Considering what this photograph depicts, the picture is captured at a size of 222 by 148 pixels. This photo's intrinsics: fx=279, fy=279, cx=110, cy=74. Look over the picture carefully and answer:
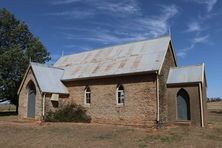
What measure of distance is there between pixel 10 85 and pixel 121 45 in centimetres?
1798

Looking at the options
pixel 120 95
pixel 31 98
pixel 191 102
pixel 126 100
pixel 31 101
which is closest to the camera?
pixel 191 102

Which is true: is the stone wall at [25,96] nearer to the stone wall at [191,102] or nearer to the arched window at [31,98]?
the arched window at [31,98]

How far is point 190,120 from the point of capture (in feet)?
76.6

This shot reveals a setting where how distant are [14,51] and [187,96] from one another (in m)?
24.8

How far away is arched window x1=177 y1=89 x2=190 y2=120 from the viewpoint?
78.0ft

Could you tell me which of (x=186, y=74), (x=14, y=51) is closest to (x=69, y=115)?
(x=186, y=74)

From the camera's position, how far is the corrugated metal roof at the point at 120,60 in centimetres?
2452

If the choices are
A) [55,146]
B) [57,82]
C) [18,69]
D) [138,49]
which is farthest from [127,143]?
[18,69]

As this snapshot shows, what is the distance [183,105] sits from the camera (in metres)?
24.0

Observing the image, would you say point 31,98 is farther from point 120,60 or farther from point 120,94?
point 120,60

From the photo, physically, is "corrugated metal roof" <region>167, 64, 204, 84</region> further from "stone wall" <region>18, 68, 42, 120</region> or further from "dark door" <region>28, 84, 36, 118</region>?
"dark door" <region>28, 84, 36, 118</region>

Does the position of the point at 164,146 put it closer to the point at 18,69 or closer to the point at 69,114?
the point at 69,114

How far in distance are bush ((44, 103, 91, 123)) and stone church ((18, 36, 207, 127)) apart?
60 cm

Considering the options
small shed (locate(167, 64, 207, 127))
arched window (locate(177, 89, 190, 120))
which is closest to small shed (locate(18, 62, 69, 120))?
small shed (locate(167, 64, 207, 127))
